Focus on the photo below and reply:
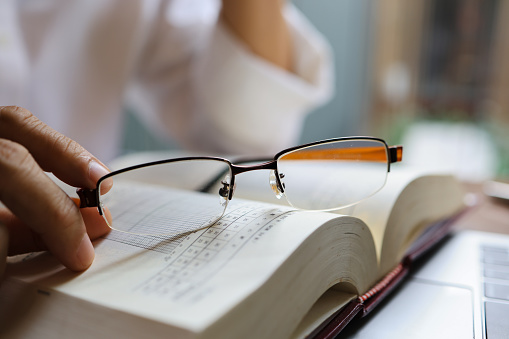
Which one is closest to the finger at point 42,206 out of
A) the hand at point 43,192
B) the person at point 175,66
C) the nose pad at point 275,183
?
the hand at point 43,192

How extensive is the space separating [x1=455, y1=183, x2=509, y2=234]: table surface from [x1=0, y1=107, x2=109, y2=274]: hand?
40cm

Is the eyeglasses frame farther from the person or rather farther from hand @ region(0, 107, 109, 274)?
the person

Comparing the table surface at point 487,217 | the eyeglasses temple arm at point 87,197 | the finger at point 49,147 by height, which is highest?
the finger at point 49,147

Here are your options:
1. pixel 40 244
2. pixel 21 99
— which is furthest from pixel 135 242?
pixel 21 99

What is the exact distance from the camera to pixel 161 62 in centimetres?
77

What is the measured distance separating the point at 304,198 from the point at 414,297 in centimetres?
10

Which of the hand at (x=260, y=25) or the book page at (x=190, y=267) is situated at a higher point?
the hand at (x=260, y=25)

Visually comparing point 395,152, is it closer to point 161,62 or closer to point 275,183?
point 275,183

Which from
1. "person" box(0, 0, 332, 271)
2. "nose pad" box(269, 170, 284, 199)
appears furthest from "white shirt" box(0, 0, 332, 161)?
"nose pad" box(269, 170, 284, 199)

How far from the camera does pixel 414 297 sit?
0.29 m

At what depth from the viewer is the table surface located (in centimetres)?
49

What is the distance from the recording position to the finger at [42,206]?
21 cm

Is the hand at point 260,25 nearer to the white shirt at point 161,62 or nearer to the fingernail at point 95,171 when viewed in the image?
the white shirt at point 161,62

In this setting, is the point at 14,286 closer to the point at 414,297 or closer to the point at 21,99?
the point at 414,297
